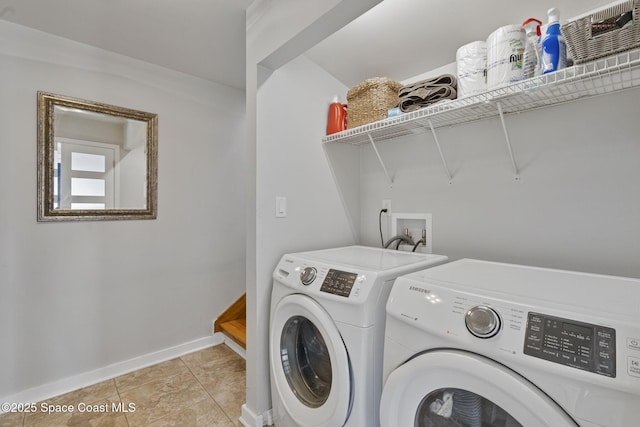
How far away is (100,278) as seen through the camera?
6.73ft

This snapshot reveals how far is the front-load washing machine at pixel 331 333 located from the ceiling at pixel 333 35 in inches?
47.0

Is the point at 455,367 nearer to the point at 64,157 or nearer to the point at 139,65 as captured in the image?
the point at 64,157

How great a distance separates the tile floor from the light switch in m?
1.21

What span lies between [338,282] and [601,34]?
3.89ft

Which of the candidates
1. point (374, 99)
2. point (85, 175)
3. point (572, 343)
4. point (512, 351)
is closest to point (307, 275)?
point (512, 351)

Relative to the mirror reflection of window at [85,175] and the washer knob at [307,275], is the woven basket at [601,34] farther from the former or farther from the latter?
Answer: the mirror reflection of window at [85,175]

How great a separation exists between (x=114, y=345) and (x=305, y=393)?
5.23 feet

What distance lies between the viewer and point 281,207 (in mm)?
1691

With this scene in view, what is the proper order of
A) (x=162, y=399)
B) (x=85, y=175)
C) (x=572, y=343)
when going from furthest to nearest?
(x=85, y=175) < (x=162, y=399) < (x=572, y=343)

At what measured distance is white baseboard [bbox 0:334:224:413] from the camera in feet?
5.92

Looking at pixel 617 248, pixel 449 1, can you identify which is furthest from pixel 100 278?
pixel 617 248

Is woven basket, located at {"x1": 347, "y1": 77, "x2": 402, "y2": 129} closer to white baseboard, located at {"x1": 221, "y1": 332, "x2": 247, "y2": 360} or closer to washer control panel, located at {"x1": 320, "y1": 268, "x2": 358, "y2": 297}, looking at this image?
washer control panel, located at {"x1": 320, "y1": 268, "x2": 358, "y2": 297}

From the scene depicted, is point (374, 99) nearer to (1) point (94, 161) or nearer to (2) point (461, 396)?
(2) point (461, 396)

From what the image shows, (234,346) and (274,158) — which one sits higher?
(274,158)
